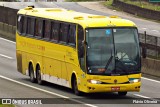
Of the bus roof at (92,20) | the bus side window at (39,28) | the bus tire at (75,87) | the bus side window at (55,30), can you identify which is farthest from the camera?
the bus side window at (39,28)

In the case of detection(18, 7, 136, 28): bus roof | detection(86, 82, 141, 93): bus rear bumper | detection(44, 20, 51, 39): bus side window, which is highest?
detection(18, 7, 136, 28): bus roof

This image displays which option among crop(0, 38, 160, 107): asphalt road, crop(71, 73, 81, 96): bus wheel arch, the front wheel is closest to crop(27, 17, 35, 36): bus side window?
crop(0, 38, 160, 107): asphalt road

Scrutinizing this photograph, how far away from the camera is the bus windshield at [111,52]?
23.3 metres

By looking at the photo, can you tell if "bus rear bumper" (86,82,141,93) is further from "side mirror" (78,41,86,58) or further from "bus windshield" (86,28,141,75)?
"side mirror" (78,41,86,58)

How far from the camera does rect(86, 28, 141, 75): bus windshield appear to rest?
2328 cm

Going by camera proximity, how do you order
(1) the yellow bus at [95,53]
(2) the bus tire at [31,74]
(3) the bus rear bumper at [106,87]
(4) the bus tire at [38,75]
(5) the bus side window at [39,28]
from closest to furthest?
(3) the bus rear bumper at [106,87] < (1) the yellow bus at [95,53] < (5) the bus side window at [39,28] < (4) the bus tire at [38,75] < (2) the bus tire at [31,74]

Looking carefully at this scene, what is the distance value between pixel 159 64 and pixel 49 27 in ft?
24.1

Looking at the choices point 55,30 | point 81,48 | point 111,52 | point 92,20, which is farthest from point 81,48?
point 55,30

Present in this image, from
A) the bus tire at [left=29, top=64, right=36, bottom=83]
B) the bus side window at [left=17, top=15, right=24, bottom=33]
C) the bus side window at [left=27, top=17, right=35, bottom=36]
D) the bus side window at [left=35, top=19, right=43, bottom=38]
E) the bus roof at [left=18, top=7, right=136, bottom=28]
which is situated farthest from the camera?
the bus side window at [left=17, top=15, right=24, bottom=33]

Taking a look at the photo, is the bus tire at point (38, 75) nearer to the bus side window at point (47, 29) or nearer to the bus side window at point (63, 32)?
the bus side window at point (47, 29)

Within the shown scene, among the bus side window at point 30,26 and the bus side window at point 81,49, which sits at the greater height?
the bus side window at point 81,49

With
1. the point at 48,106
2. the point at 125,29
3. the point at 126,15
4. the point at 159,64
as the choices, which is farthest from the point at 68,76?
the point at 126,15

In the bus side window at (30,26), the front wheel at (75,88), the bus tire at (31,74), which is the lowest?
the bus tire at (31,74)

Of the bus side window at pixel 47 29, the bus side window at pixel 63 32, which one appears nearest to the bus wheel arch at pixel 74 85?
the bus side window at pixel 63 32
